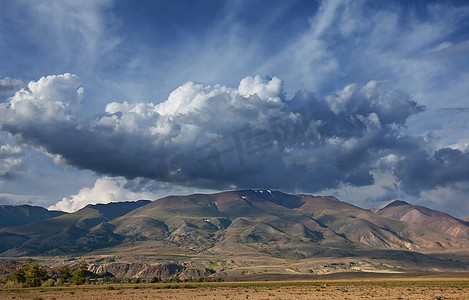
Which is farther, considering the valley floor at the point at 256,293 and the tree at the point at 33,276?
the tree at the point at 33,276

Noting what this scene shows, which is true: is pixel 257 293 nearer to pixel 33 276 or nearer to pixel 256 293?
pixel 256 293

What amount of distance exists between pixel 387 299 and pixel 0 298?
3017 inches

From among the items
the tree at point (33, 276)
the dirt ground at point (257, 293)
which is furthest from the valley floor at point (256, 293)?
the tree at point (33, 276)

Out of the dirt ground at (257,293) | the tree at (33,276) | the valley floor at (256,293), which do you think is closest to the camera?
the dirt ground at (257,293)

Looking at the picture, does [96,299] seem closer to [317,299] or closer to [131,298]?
[131,298]

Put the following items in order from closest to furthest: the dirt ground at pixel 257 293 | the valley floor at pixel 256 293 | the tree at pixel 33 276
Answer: the dirt ground at pixel 257 293 → the valley floor at pixel 256 293 → the tree at pixel 33 276

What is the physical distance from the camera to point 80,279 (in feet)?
481

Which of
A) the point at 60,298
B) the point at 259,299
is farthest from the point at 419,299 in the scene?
the point at 60,298

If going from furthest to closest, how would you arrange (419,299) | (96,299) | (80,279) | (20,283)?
(80,279) < (20,283) < (96,299) < (419,299)

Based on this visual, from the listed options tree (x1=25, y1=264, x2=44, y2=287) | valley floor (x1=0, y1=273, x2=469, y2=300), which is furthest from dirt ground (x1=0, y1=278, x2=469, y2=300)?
A: tree (x1=25, y1=264, x2=44, y2=287)

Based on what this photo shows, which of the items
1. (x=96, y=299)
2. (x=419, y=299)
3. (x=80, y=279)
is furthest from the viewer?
(x=80, y=279)

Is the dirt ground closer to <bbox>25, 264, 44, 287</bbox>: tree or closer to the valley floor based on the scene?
the valley floor

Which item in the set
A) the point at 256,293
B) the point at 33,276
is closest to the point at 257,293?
the point at 256,293

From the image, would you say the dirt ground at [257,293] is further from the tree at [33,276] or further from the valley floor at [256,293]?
the tree at [33,276]
